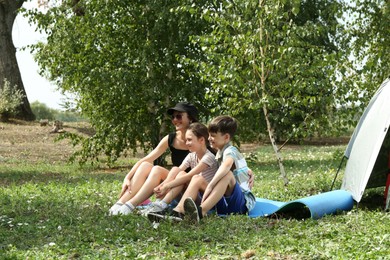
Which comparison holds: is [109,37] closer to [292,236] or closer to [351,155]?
[351,155]

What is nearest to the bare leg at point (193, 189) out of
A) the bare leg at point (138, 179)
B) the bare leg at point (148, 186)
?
the bare leg at point (148, 186)

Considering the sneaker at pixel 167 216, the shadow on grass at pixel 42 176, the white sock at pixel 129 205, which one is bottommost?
the shadow on grass at pixel 42 176

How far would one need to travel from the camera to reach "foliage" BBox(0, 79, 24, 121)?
92.0 feet

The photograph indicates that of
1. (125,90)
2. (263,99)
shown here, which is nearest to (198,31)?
(125,90)

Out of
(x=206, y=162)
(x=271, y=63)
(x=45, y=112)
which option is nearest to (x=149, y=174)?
(x=206, y=162)

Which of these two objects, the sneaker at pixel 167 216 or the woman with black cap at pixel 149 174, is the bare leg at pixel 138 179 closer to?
the woman with black cap at pixel 149 174

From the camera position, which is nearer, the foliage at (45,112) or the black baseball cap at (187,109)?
the black baseball cap at (187,109)

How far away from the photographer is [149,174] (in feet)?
28.2

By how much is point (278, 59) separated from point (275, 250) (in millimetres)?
5357

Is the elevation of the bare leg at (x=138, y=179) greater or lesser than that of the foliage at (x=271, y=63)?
lesser

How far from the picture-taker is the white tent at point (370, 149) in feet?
30.3

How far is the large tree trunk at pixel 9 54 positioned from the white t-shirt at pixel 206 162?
2134 centimetres

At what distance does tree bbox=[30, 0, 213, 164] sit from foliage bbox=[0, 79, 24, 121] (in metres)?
10.8

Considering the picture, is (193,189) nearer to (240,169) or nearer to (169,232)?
(240,169)
